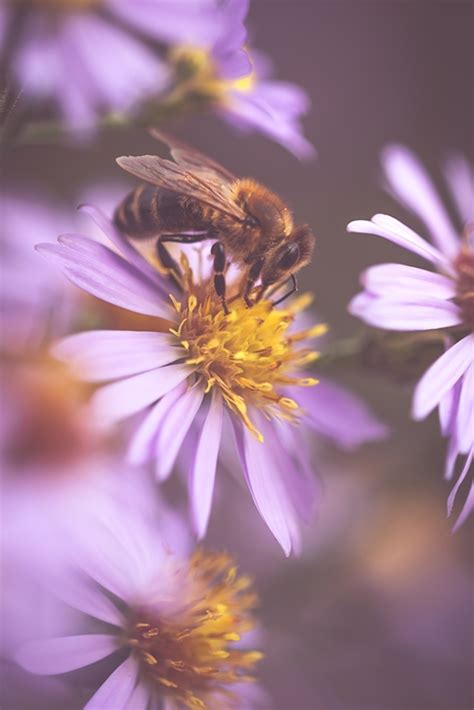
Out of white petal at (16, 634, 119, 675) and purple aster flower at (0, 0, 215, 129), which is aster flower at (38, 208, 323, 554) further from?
purple aster flower at (0, 0, 215, 129)

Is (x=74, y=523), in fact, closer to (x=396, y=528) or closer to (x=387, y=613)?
(x=387, y=613)

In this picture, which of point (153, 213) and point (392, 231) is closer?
point (392, 231)

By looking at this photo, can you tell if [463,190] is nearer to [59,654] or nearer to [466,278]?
[466,278]

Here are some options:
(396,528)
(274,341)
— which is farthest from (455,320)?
(396,528)

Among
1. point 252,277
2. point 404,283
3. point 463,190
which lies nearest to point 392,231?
point 404,283

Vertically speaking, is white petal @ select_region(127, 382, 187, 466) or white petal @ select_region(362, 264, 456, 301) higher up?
white petal @ select_region(362, 264, 456, 301)

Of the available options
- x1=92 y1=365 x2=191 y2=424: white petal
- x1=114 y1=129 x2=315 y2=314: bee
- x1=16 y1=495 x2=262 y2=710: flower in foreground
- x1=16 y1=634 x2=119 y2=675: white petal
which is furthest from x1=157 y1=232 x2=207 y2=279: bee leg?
x1=16 y1=634 x2=119 y2=675: white petal

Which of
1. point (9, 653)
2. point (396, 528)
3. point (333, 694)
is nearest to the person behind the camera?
point (9, 653)
